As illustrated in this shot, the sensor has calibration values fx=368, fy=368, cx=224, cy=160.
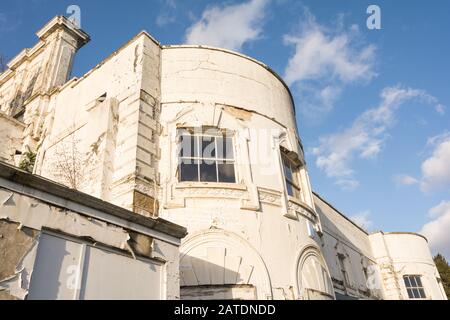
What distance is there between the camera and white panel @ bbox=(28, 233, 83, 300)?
13.6 feet

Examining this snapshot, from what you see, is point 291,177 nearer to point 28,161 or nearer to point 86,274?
point 86,274

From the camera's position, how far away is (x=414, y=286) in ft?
73.6

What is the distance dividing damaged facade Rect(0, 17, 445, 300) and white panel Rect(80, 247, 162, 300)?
0.04 metres

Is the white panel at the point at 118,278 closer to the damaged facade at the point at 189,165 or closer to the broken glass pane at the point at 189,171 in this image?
the damaged facade at the point at 189,165

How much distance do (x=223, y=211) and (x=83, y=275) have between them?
428cm

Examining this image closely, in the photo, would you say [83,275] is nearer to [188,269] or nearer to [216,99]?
[188,269]

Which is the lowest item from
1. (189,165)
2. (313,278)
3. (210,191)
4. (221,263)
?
(313,278)

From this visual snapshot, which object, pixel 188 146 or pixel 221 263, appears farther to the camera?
pixel 188 146

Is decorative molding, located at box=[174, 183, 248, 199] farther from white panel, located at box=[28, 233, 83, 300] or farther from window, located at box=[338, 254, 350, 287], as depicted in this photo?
window, located at box=[338, 254, 350, 287]

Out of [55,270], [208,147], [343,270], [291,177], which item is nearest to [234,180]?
[208,147]

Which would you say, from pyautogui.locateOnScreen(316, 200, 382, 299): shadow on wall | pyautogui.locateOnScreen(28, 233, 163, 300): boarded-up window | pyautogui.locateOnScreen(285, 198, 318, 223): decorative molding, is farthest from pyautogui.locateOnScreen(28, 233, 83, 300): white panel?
pyautogui.locateOnScreen(316, 200, 382, 299): shadow on wall

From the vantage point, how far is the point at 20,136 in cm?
1308

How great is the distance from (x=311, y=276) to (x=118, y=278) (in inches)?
208

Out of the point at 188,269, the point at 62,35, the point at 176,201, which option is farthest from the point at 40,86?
the point at 188,269
